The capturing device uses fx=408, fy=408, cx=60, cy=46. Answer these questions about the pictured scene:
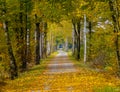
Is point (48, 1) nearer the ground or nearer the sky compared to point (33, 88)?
nearer the sky

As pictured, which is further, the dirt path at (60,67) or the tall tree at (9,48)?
the dirt path at (60,67)

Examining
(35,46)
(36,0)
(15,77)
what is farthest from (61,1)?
(35,46)

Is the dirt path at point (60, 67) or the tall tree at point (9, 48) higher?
the tall tree at point (9, 48)

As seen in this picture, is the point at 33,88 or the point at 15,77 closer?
the point at 33,88

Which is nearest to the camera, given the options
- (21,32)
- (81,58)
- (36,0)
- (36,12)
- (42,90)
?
(42,90)

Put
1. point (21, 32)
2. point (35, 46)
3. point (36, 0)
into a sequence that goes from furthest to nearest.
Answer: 1. point (35, 46)
2. point (21, 32)
3. point (36, 0)

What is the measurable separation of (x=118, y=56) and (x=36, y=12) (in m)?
13.9

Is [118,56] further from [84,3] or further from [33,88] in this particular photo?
[33,88]

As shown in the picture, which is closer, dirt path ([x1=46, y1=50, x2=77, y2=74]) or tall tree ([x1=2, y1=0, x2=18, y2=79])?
tall tree ([x1=2, y1=0, x2=18, y2=79])

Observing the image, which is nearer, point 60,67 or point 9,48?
point 9,48

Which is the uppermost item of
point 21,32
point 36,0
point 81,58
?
point 36,0

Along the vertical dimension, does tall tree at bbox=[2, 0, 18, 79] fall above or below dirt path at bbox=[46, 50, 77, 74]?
above

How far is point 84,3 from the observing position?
2919cm

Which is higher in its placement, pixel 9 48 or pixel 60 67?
pixel 9 48
